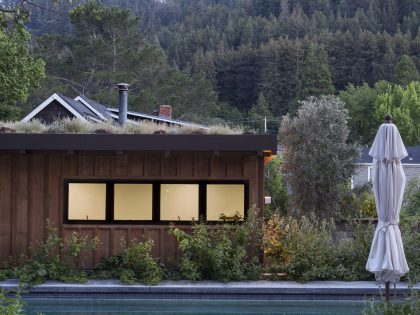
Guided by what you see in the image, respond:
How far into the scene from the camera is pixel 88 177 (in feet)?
41.6

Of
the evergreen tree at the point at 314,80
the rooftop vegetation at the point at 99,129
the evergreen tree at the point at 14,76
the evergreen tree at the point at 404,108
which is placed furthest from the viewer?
the evergreen tree at the point at 314,80

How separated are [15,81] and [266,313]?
855 inches

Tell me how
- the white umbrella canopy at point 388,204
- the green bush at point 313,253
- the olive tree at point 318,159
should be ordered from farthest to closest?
1. the olive tree at point 318,159
2. the green bush at point 313,253
3. the white umbrella canopy at point 388,204

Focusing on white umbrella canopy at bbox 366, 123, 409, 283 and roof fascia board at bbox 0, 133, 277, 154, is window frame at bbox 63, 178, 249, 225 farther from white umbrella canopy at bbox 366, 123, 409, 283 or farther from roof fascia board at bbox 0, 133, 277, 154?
white umbrella canopy at bbox 366, 123, 409, 283

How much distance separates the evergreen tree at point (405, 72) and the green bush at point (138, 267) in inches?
2089

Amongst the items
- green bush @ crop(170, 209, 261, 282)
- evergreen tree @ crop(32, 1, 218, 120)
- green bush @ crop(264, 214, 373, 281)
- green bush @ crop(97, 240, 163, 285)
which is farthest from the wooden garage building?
evergreen tree @ crop(32, 1, 218, 120)

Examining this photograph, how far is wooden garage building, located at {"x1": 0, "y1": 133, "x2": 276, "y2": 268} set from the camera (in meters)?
12.6

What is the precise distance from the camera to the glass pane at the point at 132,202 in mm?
12711

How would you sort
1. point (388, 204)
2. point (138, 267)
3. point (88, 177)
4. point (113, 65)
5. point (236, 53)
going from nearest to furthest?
1. point (388, 204)
2. point (138, 267)
3. point (88, 177)
4. point (113, 65)
5. point (236, 53)

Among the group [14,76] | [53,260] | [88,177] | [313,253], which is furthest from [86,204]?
[14,76]

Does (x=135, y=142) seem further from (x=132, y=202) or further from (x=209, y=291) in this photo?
(x=209, y=291)

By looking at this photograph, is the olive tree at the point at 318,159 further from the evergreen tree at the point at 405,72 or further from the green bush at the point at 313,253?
the evergreen tree at the point at 405,72

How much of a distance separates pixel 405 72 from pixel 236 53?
615 inches

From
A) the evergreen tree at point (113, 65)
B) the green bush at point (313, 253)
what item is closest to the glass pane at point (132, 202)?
the green bush at point (313, 253)
